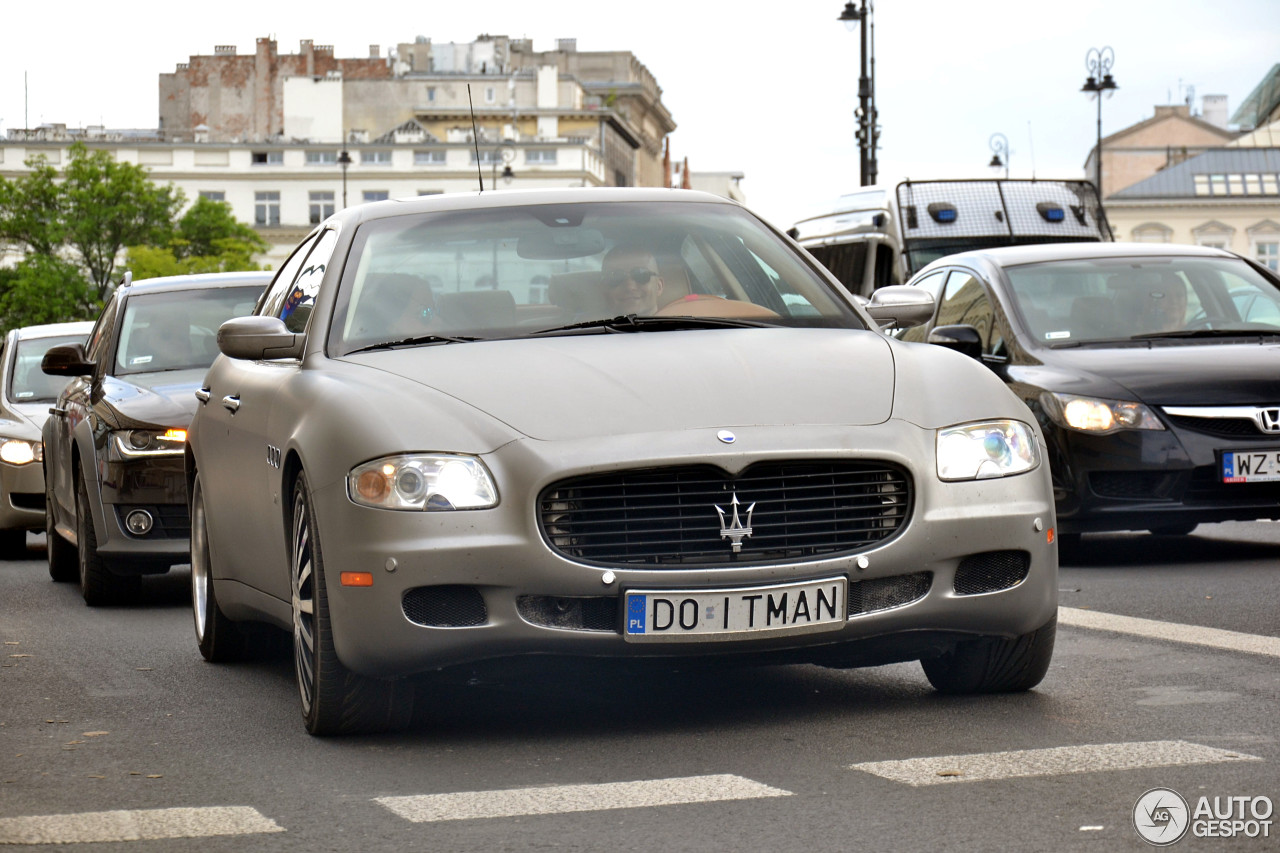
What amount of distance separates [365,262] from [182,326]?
189 inches

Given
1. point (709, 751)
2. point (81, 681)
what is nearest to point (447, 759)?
point (709, 751)

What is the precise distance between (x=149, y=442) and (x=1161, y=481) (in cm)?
477

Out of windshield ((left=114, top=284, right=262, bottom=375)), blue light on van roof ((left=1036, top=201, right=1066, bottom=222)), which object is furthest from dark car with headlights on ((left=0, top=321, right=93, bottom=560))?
blue light on van roof ((left=1036, top=201, right=1066, bottom=222))

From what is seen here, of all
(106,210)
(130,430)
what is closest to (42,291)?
(106,210)

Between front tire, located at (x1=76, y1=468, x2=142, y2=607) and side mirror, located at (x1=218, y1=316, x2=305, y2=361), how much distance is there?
3904 mm

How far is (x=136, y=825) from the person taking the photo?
177 inches

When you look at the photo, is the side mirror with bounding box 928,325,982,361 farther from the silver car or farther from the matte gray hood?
the matte gray hood

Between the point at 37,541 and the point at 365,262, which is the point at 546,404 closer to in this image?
the point at 365,262

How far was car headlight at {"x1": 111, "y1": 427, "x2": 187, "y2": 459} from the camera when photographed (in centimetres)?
979

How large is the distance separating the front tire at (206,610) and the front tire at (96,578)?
221cm

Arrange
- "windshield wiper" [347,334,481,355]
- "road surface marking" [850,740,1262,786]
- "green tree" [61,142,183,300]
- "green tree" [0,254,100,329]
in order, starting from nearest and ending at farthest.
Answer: "road surface marking" [850,740,1262,786] → "windshield wiper" [347,334,481,355] → "green tree" [0,254,100,329] → "green tree" [61,142,183,300]

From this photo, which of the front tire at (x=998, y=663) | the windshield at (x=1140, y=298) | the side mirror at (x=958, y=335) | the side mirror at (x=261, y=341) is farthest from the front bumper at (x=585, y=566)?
the windshield at (x=1140, y=298)

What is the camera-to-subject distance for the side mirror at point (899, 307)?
6707 millimetres

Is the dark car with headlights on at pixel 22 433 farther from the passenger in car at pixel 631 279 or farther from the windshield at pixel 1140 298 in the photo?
the passenger in car at pixel 631 279
